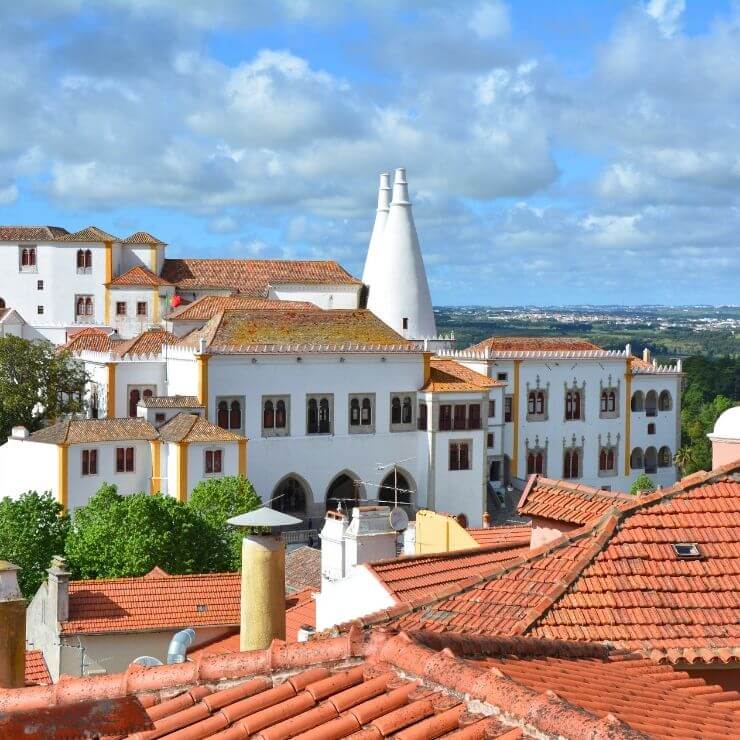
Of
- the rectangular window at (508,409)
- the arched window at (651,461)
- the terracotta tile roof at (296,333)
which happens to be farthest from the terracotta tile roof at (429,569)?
the arched window at (651,461)

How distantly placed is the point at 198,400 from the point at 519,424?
15.4m

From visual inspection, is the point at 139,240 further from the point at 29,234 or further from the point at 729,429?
the point at 729,429

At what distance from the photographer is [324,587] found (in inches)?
645

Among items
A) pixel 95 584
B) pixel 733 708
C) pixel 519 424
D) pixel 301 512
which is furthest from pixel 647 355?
pixel 733 708

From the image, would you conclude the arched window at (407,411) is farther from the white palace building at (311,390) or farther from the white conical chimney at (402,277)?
the white conical chimney at (402,277)

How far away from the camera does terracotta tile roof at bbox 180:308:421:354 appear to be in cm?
5041

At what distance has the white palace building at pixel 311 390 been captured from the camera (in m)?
46.4

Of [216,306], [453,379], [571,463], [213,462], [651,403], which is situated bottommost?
[571,463]

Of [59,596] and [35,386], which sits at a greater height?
[35,386]

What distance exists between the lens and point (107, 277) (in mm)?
68375

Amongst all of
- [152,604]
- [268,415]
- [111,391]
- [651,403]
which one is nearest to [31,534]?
[152,604]

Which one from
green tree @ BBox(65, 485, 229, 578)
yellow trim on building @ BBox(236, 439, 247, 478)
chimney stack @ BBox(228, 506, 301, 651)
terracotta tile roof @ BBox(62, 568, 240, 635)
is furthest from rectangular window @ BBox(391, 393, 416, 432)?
chimney stack @ BBox(228, 506, 301, 651)

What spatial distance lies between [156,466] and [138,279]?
923 inches

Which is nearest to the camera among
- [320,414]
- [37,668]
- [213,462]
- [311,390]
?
[37,668]
